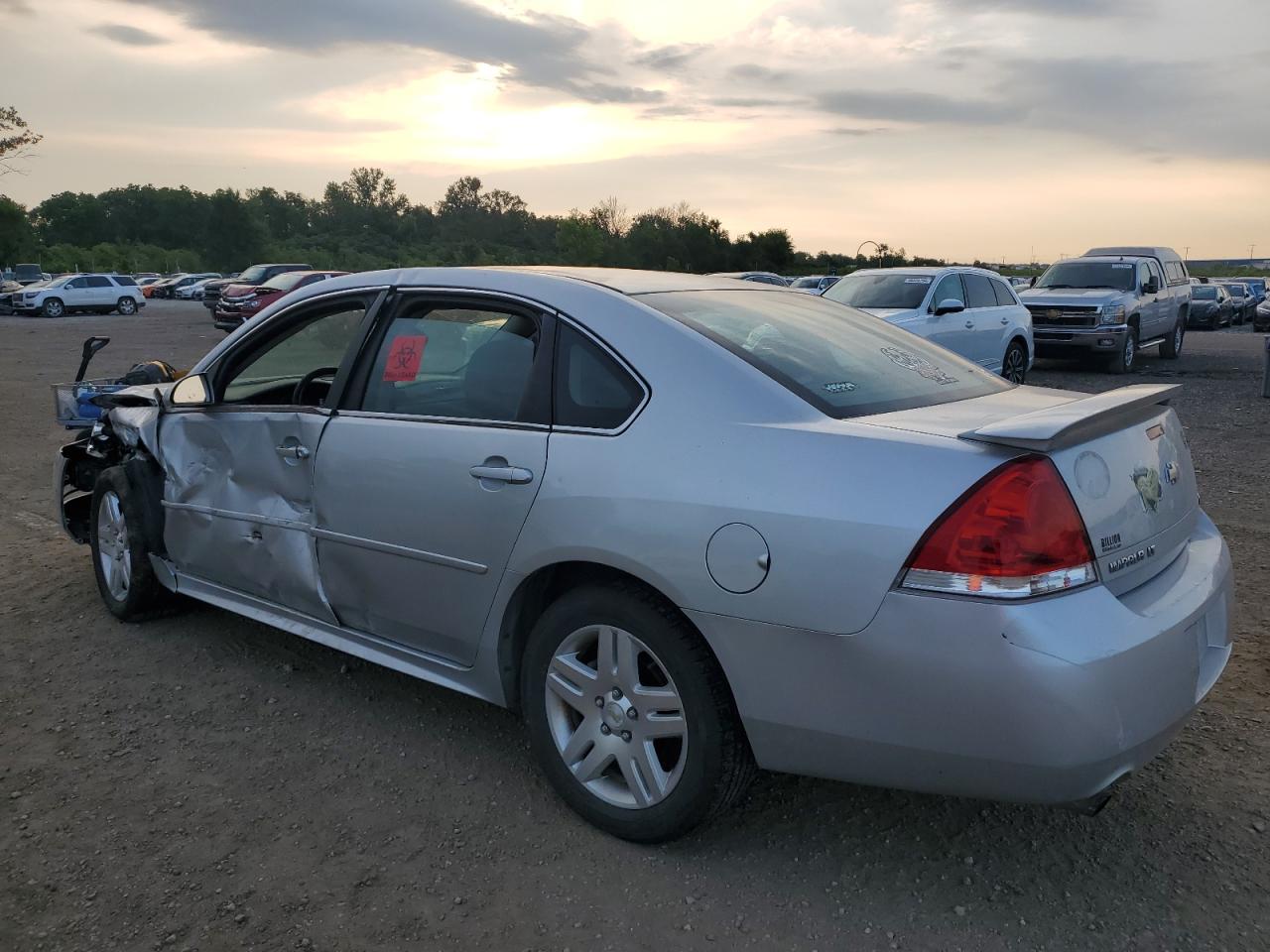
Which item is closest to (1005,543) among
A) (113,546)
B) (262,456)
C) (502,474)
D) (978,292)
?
(502,474)

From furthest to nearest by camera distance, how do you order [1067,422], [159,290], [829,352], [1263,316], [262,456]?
[159,290] → [1263,316] → [262,456] → [829,352] → [1067,422]

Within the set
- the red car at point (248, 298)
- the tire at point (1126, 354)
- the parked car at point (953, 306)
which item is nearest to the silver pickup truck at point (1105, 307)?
the tire at point (1126, 354)

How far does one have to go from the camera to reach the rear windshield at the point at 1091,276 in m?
16.7

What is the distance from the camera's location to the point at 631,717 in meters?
2.76

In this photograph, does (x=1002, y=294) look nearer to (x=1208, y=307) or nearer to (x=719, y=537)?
(x=719, y=537)

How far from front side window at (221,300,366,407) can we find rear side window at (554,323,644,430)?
101 centimetres

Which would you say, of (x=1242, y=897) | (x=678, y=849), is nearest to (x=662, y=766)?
(x=678, y=849)

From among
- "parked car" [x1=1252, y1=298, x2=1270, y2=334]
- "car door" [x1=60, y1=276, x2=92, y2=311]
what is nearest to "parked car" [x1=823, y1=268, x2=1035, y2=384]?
"parked car" [x1=1252, y1=298, x2=1270, y2=334]

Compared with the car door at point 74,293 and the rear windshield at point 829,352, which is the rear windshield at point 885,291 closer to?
the rear windshield at point 829,352

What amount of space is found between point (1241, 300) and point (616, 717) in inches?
1641

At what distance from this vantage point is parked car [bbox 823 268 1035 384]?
12.4m

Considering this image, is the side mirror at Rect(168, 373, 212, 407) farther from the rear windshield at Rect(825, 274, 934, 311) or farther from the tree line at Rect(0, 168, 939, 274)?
the tree line at Rect(0, 168, 939, 274)

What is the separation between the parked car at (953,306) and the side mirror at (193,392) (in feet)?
30.7

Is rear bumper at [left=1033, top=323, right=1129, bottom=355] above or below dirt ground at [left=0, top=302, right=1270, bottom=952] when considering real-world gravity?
above
